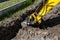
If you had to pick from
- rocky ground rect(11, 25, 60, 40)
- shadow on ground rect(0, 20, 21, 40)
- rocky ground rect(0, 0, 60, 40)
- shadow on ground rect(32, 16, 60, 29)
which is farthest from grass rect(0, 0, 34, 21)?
rocky ground rect(11, 25, 60, 40)

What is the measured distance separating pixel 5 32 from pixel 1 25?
81 cm

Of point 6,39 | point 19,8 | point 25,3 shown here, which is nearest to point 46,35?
point 6,39

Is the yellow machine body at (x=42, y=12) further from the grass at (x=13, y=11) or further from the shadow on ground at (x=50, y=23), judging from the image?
the grass at (x=13, y=11)

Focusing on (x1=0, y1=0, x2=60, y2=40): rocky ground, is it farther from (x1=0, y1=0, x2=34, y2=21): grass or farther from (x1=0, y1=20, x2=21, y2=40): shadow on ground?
(x1=0, y1=0, x2=34, y2=21): grass

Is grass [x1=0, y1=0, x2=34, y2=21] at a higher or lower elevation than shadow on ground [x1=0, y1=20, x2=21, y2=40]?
lower

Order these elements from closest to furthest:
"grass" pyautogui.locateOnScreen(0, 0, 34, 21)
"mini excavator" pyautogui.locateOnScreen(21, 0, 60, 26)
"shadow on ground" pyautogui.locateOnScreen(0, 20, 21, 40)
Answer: "mini excavator" pyautogui.locateOnScreen(21, 0, 60, 26), "shadow on ground" pyautogui.locateOnScreen(0, 20, 21, 40), "grass" pyautogui.locateOnScreen(0, 0, 34, 21)

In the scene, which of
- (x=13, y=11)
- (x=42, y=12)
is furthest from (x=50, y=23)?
(x=13, y=11)

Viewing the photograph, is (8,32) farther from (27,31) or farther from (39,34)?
Result: (39,34)

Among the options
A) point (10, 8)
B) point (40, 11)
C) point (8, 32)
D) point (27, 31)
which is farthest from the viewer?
point (10, 8)

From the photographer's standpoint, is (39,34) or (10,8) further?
(10,8)

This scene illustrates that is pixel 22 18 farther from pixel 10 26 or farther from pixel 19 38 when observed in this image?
pixel 19 38

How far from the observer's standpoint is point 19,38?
10.6 meters

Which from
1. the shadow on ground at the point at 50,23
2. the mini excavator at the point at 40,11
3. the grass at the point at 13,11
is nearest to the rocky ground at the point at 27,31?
the shadow on ground at the point at 50,23

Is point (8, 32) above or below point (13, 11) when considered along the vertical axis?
above
